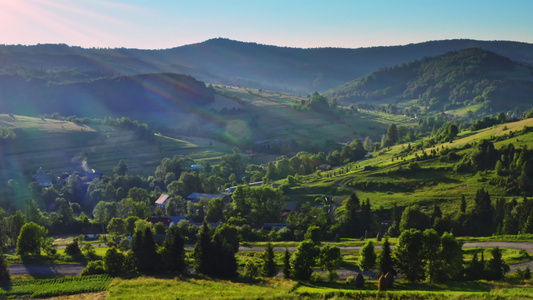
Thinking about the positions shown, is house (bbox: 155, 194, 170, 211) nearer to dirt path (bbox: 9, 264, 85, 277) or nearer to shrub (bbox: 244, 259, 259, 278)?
dirt path (bbox: 9, 264, 85, 277)

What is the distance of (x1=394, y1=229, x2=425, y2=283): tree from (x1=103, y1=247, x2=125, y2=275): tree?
1165 inches

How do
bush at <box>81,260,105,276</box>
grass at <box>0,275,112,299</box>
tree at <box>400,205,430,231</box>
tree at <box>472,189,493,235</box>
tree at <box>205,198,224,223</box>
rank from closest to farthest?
grass at <box>0,275,112,299</box>
bush at <box>81,260,105,276</box>
tree at <box>472,189,493,235</box>
tree at <box>400,205,430,231</box>
tree at <box>205,198,224,223</box>

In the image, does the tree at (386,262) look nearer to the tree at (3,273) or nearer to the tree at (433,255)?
the tree at (433,255)

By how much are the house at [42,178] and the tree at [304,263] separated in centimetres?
9202

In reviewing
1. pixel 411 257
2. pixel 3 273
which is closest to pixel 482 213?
pixel 411 257

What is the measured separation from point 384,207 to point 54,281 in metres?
51.5

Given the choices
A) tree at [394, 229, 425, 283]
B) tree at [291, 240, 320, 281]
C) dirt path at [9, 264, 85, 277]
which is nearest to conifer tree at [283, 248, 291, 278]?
tree at [291, 240, 320, 281]

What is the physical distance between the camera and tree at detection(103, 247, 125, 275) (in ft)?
166

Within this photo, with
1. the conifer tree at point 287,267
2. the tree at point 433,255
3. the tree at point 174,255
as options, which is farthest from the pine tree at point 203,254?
the tree at point 433,255

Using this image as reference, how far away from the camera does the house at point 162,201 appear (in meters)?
96.1

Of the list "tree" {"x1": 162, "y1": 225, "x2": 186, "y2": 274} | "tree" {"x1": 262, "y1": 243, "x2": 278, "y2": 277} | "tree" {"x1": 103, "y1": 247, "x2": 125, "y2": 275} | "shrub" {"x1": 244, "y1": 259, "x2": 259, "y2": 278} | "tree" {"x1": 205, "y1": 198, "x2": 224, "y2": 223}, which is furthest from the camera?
"tree" {"x1": 205, "y1": 198, "x2": 224, "y2": 223}

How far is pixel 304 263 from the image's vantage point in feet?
149

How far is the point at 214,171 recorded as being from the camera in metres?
125

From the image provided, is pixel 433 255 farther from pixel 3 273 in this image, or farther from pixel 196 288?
pixel 3 273
